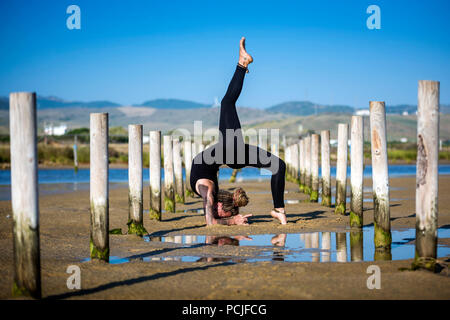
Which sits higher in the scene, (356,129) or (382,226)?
(356,129)

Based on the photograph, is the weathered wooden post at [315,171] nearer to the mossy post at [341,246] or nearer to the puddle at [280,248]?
the puddle at [280,248]

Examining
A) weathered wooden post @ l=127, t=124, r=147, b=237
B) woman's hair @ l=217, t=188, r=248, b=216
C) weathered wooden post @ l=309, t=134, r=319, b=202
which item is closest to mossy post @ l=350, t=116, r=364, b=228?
woman's hair @ l=217, t=188, r=248, b=216

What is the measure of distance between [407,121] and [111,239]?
160934mm

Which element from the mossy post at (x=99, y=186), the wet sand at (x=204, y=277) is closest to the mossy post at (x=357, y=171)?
the wet sand at (x=204, y=277)

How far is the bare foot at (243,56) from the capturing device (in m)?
9.84

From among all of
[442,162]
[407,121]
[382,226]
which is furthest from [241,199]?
[407,121]

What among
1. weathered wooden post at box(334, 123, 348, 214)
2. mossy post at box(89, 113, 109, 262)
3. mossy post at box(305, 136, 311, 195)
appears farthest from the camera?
mossy post at box(305, 136, 311, 195)

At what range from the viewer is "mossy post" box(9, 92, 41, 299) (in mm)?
5039

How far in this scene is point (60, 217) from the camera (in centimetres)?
1289

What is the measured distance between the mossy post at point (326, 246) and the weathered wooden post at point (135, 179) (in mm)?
3034

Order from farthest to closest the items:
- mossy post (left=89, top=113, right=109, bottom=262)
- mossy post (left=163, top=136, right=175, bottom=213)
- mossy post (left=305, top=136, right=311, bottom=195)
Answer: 1. mossy post (left=305, top=136, right=311, bottom=195)
2. mossy post (left=163, top=136, right=175, bottom=213)
3. mossy post (left=89, top=113, right=109, bottom=262)

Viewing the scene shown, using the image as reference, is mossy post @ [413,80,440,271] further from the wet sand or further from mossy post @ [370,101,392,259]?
mossy post @ [370,101,392,259]

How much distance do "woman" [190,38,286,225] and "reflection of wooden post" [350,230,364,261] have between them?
4.85 ft
